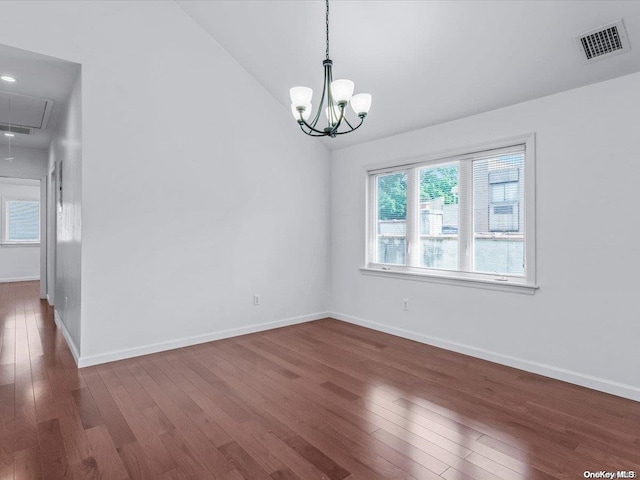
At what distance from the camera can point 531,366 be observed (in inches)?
131

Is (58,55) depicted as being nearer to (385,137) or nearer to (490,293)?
(385,137)

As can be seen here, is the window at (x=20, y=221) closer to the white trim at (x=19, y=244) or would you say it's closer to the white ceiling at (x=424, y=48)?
the white trim at (x=19, y=244)

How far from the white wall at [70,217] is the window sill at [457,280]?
10.8 feet

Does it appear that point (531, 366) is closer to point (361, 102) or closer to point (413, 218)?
point (413, 218)

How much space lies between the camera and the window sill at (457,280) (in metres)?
3.41

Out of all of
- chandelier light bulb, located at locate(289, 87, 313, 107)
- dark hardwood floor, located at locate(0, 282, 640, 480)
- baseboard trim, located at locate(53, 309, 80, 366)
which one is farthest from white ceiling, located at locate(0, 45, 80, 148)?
dark hardwood floor, located at locate(0, 282, 640, 480)

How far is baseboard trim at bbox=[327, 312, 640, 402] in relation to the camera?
9.33 feet

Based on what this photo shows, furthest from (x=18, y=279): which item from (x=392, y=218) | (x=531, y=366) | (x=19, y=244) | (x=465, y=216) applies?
(x=531, y=366)

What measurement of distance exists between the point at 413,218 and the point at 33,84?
4.47 metres

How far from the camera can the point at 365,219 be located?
501 centimetres

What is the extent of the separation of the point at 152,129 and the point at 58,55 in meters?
0.96

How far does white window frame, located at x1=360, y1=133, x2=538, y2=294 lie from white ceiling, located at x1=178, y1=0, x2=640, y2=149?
40 cm

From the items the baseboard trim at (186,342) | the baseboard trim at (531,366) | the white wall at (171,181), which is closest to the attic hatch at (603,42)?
the baseboard trim at (531,366)

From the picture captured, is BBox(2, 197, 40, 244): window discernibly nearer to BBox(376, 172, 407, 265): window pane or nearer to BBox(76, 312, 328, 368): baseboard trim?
BBox(76, 312, 328, 368): baseboard trim
